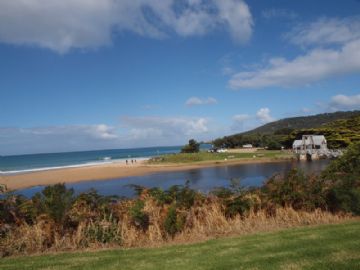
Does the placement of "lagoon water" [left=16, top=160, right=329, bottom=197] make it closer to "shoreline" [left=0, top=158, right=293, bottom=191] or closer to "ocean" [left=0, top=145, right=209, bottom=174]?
"shoreline" [left=0, top=158, right=293, bottom=191]

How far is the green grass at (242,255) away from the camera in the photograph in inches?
202

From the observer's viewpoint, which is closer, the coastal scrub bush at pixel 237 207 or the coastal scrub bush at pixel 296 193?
the coastal scrub bush at pixel 237 207

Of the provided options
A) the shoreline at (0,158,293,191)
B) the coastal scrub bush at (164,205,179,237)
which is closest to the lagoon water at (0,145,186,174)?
the shoreline at (0,158,293,191)

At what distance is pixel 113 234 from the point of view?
755cm

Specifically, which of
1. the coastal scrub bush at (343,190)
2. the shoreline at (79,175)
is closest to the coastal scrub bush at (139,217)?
the coastal scrub bush at (343,190)

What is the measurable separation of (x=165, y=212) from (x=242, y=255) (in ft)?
8.96

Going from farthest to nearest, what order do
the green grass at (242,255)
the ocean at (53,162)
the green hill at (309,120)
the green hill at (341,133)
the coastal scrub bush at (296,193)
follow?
the green hill at (309,120)
the ocean at (53,162)
the green hill at (341,133)
the coastal scrub bush at (296,193)
the green grass at (242,255)

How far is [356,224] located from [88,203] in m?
5.71

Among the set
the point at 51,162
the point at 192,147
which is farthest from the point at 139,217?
the point at 51,162

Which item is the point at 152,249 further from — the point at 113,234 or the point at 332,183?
the point at 332,183

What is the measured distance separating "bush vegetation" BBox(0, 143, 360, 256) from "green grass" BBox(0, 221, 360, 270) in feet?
2.90

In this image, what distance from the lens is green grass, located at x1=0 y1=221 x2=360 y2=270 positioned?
202 inches

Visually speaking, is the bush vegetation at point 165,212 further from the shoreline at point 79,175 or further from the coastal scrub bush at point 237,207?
the shoreline at point 79,175

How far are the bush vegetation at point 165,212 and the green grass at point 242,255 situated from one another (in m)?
0.88
